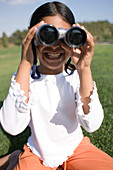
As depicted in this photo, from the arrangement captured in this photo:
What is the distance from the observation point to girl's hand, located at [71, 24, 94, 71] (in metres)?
1.33

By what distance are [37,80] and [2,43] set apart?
159 ft

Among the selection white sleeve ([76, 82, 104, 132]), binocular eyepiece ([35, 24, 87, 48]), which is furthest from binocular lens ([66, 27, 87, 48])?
white sleeve ([76, 82, 104, 132])

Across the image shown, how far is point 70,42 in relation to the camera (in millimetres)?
1274

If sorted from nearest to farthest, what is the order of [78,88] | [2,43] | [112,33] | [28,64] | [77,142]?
[28,64] < [78,88] < [77,142] < [2,43] < [112,33]

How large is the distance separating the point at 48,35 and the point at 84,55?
325mm

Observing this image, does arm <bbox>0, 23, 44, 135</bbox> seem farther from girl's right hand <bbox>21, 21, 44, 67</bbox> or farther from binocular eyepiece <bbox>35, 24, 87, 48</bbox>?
binocular eyepiece <bbox>35, 24, 87, 48</bbox>

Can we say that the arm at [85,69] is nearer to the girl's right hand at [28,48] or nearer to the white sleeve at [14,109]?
the girl's right hand at [28,48]

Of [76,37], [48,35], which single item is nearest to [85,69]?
[76,37]

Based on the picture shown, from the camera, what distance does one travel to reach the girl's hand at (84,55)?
1325 millimetres

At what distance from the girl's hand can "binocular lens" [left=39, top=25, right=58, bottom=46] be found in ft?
0.70

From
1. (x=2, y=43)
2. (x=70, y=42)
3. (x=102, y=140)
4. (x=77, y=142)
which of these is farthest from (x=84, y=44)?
(x=2, y=43)

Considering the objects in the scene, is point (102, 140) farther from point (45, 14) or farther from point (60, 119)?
point (45, 14)

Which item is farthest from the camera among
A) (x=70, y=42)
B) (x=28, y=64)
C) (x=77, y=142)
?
(x=77, y=142)

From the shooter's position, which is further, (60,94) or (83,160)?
(60,94)
